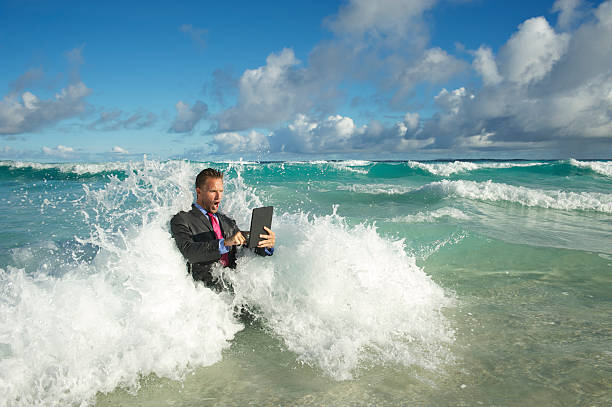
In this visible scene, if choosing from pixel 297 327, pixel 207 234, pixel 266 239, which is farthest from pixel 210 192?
pixel 297 327

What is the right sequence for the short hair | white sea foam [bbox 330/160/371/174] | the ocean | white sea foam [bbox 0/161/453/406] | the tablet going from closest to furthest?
the ocean, white sea foam [bbox 0/161/453/406], the tablet, the short hair, white sea foam [bbox 330/160/371/174]

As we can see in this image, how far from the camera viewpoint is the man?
4004 mm

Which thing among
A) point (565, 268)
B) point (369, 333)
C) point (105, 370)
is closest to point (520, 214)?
point (565, 268)

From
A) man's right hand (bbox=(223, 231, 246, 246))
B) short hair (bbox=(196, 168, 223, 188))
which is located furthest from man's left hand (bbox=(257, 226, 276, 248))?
short hair (bbox=(196, 168, 223, 188))

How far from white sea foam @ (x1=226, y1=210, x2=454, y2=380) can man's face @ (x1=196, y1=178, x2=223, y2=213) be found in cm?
88

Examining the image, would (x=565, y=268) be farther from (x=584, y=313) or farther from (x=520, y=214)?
(x=520, y=214)

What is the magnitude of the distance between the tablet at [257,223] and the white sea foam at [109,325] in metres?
1.08

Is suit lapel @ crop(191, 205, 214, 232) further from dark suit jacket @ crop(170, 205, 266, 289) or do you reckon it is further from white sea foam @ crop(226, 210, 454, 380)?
white sea foam @ crop(226, 210, 454, 380)

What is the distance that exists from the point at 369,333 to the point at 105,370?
105 inches

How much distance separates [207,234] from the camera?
4.26 m

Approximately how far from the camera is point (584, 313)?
16.5 ft

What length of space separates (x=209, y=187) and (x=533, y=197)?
16890mm

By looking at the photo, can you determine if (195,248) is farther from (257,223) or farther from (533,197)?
(533,197)

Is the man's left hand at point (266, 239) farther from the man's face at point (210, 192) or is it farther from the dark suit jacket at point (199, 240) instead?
the man's face at point (210, 192)
